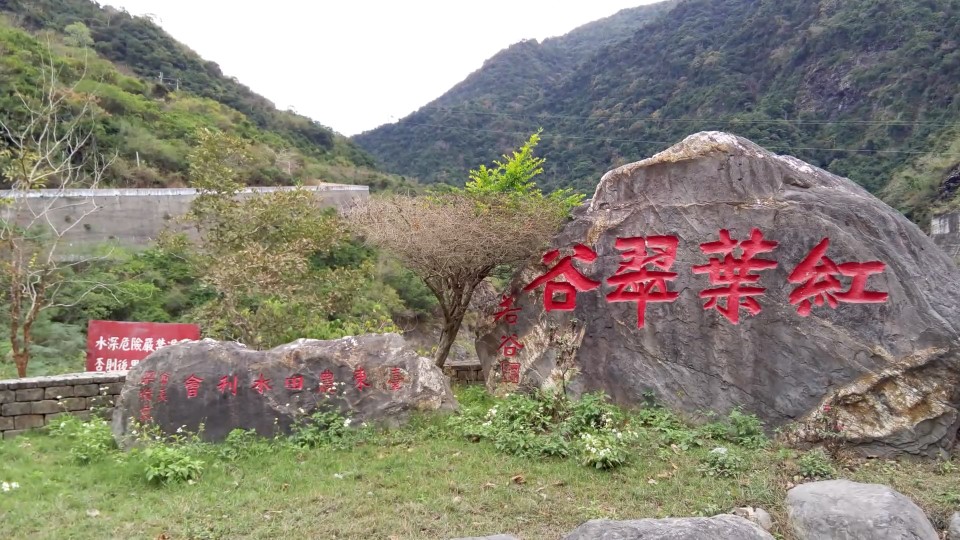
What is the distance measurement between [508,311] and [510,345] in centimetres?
38

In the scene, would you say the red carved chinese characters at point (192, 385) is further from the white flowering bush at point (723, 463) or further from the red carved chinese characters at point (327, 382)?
the white flowering bush at point (723, 463)

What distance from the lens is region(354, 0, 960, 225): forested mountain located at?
2353 centimetres

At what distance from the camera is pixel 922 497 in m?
4.84

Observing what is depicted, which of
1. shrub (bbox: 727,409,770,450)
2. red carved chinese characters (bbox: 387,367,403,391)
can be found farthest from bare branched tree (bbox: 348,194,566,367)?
shrub (bbox: 727,409,770,450)

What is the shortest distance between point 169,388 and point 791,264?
5.77 metres

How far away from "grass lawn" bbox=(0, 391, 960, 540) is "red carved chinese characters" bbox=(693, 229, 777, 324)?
1.35 m

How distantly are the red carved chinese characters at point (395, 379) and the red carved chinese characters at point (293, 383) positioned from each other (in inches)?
32.0

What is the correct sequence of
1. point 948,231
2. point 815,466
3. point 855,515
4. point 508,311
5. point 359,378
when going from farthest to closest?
point 948,231
point 508,311
point 359,378
point 815,466
point 855,515

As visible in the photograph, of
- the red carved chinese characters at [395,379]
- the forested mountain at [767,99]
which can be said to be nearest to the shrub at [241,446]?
the red carved chinese characters at [395,379]

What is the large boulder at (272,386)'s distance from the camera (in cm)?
599

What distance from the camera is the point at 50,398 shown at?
6609 mm

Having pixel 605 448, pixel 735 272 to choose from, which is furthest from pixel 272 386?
pixel 735 272

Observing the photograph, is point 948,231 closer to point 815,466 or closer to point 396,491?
point 815,466

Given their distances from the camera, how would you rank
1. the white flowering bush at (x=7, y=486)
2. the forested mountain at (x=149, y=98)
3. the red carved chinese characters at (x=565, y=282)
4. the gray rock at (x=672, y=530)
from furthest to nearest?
the forested mountain at (x=149, y=98)
the red carved chinese characters at (x=565, y=282)
the white flowering bush at (x=7, y=486)
the gray rock at (x=672, y=530)
